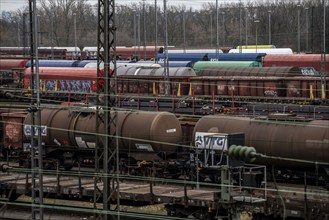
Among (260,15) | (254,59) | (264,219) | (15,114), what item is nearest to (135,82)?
(15,114)

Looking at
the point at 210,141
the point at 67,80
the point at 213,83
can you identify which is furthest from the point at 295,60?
the point at 210,141

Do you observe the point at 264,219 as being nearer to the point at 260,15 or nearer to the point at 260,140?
the point at 260,140

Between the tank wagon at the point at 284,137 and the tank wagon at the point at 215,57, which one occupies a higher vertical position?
the tank wagon at the point at 215,57

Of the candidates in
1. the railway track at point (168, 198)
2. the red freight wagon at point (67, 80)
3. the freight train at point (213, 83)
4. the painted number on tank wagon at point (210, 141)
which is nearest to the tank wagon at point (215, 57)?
the freight train at point (213, 83)

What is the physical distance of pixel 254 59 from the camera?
6375cm

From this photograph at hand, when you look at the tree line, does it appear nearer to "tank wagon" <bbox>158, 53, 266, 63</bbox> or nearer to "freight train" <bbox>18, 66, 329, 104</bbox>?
"tank wagon" <bbox>158, 53, 266, 63</bbox>

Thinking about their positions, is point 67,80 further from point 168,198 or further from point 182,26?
point 182,26

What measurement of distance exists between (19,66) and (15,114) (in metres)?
33.6

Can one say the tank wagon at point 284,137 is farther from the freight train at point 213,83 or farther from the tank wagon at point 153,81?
the tank wagon at point 153,81

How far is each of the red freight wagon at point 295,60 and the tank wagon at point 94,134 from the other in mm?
33075

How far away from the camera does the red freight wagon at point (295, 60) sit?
58878 mm

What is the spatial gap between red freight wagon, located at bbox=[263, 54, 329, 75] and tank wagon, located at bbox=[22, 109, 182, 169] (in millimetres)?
33075

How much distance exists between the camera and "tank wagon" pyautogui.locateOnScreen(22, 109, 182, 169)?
27.1m

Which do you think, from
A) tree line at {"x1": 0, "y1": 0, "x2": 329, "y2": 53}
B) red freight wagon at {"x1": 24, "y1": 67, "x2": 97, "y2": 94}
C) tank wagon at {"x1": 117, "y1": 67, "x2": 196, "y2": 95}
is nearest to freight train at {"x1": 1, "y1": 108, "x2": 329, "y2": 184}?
tank wagon at {"x1": 117, "y1": 67, "x2": 196, "y2": 95}
